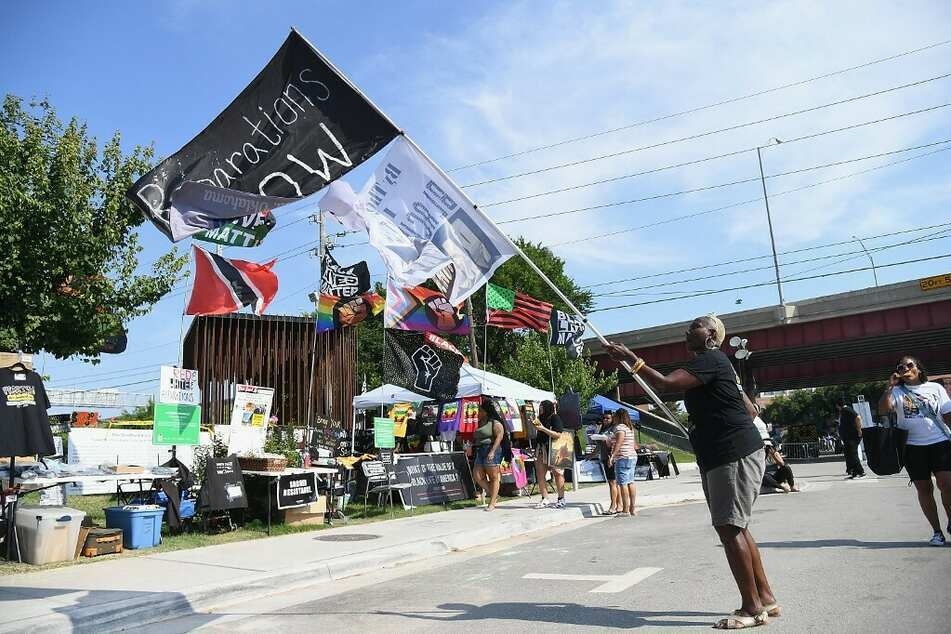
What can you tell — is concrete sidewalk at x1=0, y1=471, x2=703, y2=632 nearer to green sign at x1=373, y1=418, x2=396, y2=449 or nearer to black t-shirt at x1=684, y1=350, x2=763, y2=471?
green sign at x1=373, y1=418, x2=396, y2=449

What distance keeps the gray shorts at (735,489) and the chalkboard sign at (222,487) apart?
7522 millimetres

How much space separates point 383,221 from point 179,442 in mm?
5224

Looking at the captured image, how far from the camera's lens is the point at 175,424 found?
1109 centimetres

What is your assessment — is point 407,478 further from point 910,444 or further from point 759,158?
point 759,158

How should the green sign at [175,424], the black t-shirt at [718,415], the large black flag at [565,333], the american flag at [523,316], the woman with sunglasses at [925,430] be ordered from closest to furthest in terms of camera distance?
1. the black t-shirt at [718,415]
2. the woman with sunglasses at [925,430]
3. the green sign at [175,424]
4. the american flag at [523,316]
5. the large black flag at [565,333]

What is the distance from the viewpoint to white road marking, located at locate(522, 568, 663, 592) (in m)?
6.26

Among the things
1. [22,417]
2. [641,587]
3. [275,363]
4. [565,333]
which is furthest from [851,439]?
[275,363]

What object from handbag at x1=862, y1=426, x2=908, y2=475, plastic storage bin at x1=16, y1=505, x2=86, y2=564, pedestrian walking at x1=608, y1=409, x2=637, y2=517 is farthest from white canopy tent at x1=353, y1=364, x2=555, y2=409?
handbag at x1=862, y1=426, x2=908, y2=475

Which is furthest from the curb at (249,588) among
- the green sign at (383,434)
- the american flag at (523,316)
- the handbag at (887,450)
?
the american flag at (523,316)

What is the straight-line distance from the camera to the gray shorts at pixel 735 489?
474cm

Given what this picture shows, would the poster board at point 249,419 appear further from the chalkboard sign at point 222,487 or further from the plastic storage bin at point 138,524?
the plastic storage bin at point 138,524

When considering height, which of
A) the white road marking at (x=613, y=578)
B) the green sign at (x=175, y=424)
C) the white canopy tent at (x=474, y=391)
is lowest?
the white road marking at (x=613, y=578)

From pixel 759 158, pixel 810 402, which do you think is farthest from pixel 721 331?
pixel 810 402

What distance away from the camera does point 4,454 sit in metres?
7.94
